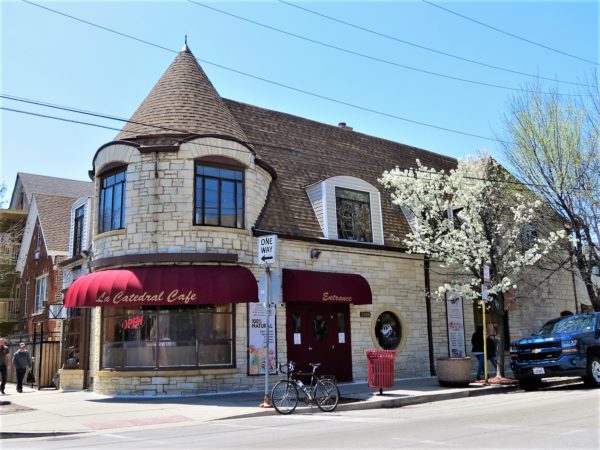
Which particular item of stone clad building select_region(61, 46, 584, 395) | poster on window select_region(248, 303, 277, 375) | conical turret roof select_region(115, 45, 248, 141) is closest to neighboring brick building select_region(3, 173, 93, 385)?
stone clad building select_region(61, 46, 584, 395)

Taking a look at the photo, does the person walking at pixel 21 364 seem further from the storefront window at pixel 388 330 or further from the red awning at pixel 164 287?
the storefront window at pixel 388 330

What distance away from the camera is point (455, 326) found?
21.8 metres

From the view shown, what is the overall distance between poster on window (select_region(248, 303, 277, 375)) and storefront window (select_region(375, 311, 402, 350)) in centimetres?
442

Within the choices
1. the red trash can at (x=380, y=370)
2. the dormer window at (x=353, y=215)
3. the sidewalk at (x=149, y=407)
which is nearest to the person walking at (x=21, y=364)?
the sidewalk at (x=149, y=407)

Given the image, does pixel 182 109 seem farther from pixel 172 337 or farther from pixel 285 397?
pixel 285 397

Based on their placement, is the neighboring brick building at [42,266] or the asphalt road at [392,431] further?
the neighboring brick building at [42,266]

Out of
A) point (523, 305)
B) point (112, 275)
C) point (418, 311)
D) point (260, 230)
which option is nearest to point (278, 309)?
point (260, 230)

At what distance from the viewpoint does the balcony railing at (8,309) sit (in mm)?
32266

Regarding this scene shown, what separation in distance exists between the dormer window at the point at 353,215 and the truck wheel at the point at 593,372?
303 inches

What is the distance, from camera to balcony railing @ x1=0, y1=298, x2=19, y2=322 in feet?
106

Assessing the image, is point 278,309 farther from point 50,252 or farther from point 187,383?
point 50,252

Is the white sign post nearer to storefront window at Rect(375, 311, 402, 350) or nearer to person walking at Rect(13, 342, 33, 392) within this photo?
storefront window at Rect(375, 311, 402, 350)

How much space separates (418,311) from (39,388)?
13.1 meters

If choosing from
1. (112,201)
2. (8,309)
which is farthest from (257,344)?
(8,309)
